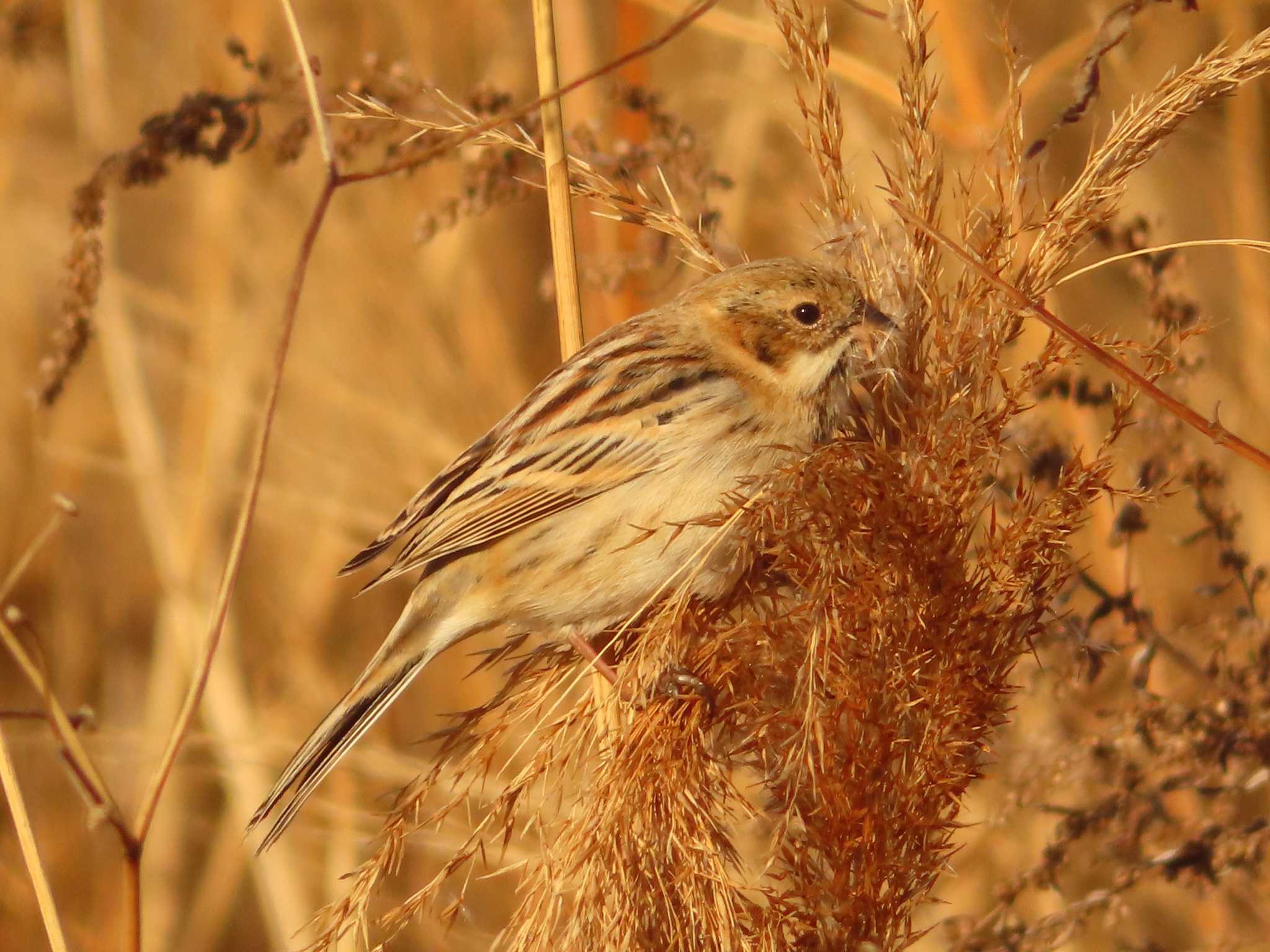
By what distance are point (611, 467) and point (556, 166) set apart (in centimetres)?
64

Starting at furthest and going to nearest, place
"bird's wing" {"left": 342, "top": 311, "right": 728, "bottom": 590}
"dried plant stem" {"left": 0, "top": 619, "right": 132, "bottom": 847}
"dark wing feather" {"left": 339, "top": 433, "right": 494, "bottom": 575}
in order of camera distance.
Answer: "dark wing feather" {"left": 339, "top": 433, "right": 494, "bottom": 575}, "bird's wing" {"left": 342, "top": 311, "right": 728, "bottom": 590}, "dried plant stem" {"left": 0, "top": 619, "right": 132, "bottom": 847}

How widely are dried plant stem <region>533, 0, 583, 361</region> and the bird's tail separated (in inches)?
33.9

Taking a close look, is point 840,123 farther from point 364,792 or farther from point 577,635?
point 364,792

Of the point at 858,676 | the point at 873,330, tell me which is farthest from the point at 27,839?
the point at 873,330

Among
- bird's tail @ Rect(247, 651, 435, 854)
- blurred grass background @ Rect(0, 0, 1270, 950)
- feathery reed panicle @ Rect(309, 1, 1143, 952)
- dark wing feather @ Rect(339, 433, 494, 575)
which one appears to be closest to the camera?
feathery reed panicle @ Rect(309, 1, 1143, 952)

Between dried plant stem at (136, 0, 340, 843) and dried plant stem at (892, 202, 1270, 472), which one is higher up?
dried plant stem at (892, 202, 1270, 472)

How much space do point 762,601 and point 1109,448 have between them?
63cm

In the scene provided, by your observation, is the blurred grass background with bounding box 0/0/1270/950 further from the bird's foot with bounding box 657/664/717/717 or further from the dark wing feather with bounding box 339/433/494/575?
the bird's foot with bounding box 657/664/717/717

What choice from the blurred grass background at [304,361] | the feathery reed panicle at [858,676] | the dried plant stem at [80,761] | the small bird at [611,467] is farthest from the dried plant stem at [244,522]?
the blurred grass background at [304,361]

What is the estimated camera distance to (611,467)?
268 centimetres

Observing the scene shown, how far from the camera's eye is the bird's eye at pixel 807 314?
8.37 ft

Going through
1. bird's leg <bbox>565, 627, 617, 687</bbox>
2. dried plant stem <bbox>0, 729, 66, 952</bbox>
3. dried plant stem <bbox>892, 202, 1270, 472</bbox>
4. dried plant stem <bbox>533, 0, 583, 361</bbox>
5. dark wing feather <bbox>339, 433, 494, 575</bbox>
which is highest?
dried plant stem <bbox>533, 0, 583, 361</bbox>

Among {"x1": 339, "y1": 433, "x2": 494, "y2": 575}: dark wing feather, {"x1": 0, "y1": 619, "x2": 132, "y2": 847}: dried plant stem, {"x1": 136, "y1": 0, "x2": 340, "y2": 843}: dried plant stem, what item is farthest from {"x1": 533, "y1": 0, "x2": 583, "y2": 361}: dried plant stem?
{"x1": 0, "y1": 619, "x2": 132, "y2": 847}: dried plant stem

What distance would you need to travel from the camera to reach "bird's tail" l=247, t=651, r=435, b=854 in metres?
2.46
